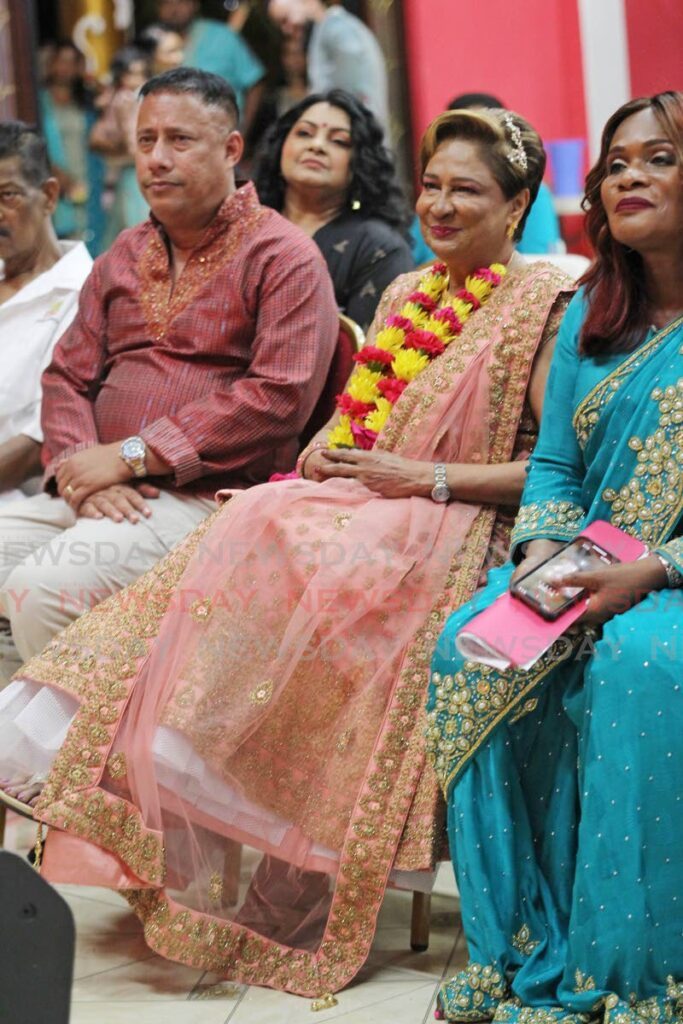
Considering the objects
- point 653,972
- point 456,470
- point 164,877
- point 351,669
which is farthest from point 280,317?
point 653,972

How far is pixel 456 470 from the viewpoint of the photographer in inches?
118

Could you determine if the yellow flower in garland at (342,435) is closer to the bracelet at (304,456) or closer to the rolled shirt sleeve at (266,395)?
the bracelet at (304,456)

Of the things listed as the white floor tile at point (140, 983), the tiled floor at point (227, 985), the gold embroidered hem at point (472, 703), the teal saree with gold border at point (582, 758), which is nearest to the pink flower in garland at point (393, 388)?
the teal saree with gold border at point (582, 758)

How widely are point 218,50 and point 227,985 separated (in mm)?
5644

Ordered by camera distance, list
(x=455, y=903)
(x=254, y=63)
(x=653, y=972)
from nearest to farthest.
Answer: (x=653, y=972)
(x=455, y=903)
(x=254, y=63)

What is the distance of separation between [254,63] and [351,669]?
5.18 metres

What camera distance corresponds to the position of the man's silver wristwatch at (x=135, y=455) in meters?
3.38

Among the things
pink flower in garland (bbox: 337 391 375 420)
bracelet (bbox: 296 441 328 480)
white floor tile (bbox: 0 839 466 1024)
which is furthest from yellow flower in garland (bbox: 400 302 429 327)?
white floor tile (bbox: 0 839 466 1024)

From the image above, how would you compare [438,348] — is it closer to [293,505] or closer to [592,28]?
[293,505]

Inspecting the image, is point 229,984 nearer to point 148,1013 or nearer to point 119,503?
point 148,1013

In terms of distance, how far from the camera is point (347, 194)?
439 centimetres

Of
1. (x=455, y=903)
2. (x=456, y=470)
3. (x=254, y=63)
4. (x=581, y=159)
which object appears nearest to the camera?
(x=456, y=470)

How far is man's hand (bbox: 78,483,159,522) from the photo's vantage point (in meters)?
3.34

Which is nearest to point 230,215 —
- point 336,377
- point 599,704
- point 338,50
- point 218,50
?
point 336,377
